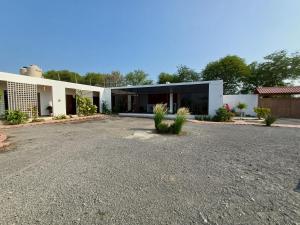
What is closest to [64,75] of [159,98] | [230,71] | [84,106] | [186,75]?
[84,106]

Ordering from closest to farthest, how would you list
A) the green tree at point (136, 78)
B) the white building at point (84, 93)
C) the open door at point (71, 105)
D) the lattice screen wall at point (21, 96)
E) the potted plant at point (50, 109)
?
the lattice screen wall at point (21, 96) → the white building at point (84, 93) → the potted plant at point (50, 109) → the open door at point (71, 105) → the green tree at point (136, 78)

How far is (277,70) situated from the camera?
25.1 meters

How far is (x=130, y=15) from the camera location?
12258 millimetres

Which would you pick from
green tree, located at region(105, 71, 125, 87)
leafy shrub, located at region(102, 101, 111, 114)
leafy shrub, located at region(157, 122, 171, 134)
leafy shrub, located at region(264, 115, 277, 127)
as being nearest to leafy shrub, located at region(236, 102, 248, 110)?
leafy shrub, located at region(264, 115, 277, 127)

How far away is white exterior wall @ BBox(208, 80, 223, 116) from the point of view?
13891 mm

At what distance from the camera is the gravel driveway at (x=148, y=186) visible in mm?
2189

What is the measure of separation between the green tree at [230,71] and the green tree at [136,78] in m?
16.3

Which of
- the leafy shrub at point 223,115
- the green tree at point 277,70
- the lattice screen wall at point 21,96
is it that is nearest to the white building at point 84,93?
the lattice screen wall at point 21,96

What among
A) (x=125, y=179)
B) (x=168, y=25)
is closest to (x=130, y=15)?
(x=168, y=25)

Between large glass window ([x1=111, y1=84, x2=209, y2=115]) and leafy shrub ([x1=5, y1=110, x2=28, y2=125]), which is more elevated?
large glass window ([x1=111, y1=84, x2=209, y2=115])

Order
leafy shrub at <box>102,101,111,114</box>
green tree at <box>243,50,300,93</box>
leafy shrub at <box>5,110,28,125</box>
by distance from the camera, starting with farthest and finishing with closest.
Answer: green tree at <box>243,50,300,93</box> < leafy shrub at <box>102,101,111,114</box> < leafy shrub at <box>5,110,28,125</box>

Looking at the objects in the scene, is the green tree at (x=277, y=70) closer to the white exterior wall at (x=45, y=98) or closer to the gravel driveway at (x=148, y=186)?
the gravel driveway at (x=148, y=186)

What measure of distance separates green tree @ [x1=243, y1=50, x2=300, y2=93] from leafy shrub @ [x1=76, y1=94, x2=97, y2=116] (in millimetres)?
25567

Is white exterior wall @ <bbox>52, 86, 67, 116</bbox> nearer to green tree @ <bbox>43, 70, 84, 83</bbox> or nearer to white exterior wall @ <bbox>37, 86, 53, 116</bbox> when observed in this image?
white exterior wall @ <bbox>37, 86, 53, 116</bbox>
